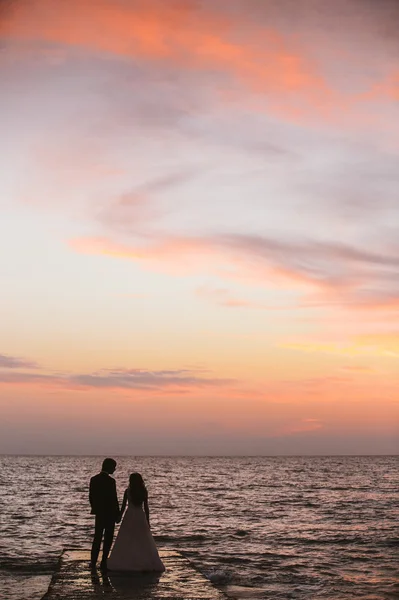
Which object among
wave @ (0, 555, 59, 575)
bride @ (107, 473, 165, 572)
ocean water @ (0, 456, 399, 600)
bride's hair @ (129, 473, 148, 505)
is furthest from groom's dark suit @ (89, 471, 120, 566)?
wave @ (0, 555, 59, 575)

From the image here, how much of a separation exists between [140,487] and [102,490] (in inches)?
30.9

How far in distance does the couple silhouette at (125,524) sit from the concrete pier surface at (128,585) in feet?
1.19

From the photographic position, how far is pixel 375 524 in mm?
34250

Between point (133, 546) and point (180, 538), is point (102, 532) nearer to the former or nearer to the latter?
point (133, 546)

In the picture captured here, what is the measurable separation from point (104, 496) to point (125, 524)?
763 mm

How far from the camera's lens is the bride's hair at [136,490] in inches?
539

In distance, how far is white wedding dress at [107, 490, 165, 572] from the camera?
44.5 feet

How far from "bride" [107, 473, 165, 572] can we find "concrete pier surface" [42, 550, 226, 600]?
0.35 meters

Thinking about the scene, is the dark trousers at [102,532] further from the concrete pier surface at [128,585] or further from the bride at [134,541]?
the concrete pier surface at [128,585]

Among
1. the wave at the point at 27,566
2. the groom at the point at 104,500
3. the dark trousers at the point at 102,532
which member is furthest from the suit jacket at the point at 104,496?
the wave at the point at 27,566

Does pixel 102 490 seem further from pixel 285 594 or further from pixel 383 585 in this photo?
pixel 383 585

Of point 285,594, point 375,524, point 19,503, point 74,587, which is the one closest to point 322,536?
point 375,524

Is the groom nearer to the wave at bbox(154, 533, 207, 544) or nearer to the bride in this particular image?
the bride

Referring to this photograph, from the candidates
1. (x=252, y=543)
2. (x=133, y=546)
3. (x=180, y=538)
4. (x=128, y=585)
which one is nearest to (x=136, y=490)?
(x=133, y=546)
